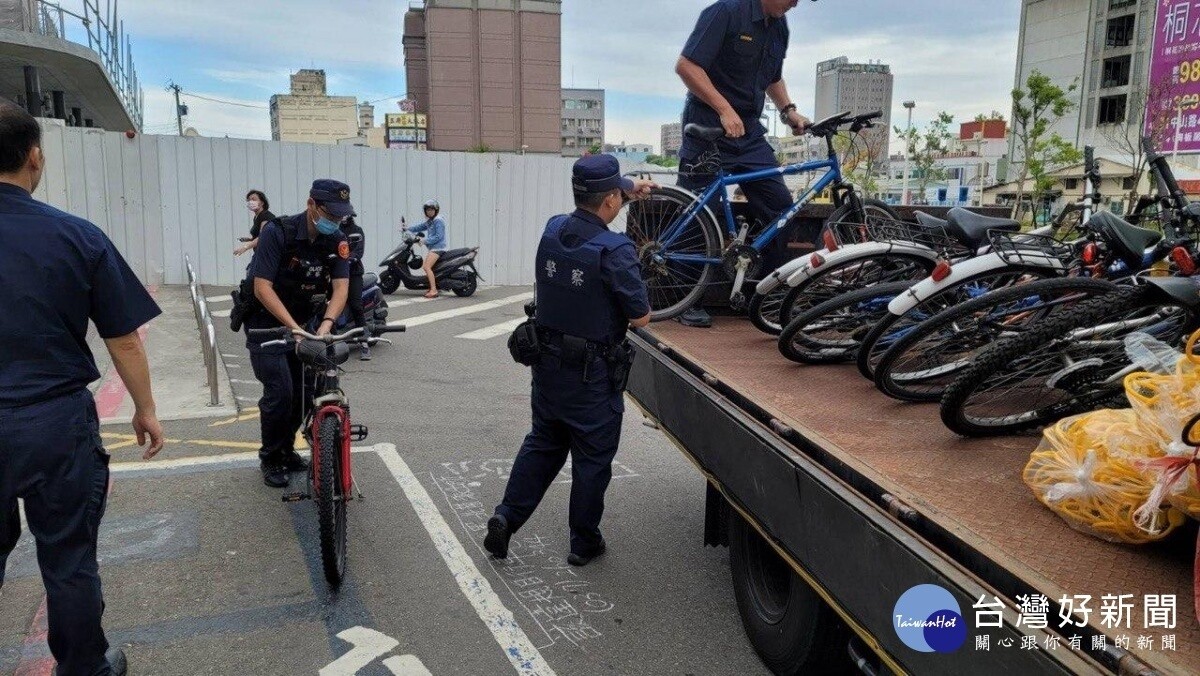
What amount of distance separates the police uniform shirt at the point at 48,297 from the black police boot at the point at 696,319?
3.11 m

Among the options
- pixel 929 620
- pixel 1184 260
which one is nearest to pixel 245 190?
pixel 1184 260

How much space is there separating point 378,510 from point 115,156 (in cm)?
1168

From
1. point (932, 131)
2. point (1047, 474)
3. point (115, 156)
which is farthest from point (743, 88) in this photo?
point (932, 131)

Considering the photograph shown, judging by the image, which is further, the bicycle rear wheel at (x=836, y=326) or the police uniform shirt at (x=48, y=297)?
the bicycle rear wheel at (x=836, y=326)

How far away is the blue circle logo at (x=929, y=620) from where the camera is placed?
1846mm

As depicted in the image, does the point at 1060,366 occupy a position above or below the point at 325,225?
below

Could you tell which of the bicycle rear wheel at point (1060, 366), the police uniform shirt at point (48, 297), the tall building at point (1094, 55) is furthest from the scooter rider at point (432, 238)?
the tall building at point (1094, 55)

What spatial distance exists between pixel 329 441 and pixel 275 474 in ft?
5.38

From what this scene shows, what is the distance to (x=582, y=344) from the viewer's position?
390 cm

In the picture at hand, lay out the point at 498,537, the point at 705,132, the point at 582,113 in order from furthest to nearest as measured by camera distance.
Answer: the point at 582,113
the point at 705,132
the point at 498,537

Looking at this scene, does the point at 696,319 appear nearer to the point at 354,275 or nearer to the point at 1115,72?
the point at 354,275

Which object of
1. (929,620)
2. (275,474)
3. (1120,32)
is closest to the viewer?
(929,620)

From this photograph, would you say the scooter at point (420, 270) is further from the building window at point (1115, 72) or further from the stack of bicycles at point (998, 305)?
the building window at point (1115, 72)

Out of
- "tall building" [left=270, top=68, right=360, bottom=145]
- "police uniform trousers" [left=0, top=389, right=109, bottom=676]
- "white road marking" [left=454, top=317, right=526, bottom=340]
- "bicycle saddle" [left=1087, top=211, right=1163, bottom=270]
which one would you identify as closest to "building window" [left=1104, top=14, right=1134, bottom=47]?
"white road marking" [left=454, top=317, right=526, bottom=340]
